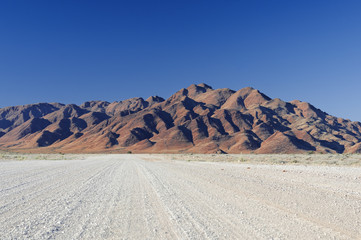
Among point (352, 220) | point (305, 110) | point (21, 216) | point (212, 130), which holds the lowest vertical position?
point (352, 220)

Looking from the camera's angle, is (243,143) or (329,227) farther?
(243,143)

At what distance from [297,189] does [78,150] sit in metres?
152

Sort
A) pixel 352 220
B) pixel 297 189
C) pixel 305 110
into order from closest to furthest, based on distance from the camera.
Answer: pixel 352 220 < pixel 297 189 < pixel 305 110

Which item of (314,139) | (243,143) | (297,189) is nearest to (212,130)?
(243,143)

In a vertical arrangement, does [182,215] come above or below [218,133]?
below

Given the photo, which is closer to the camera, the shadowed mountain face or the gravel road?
the gravel road

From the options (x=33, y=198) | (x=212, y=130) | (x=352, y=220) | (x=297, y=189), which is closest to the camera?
(x=352, y=220)

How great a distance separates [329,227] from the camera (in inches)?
228

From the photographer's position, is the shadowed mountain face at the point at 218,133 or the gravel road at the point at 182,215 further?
the shadowed mountain face at the point at 218,133

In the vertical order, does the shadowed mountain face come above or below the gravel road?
above

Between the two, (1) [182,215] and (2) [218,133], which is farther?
(2) [218,133]

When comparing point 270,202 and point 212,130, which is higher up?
point 212,130

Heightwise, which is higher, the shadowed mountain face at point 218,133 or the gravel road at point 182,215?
the shadowed mountain face at point 218,133

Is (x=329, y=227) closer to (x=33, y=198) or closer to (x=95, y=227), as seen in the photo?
(x=95, y=227)
